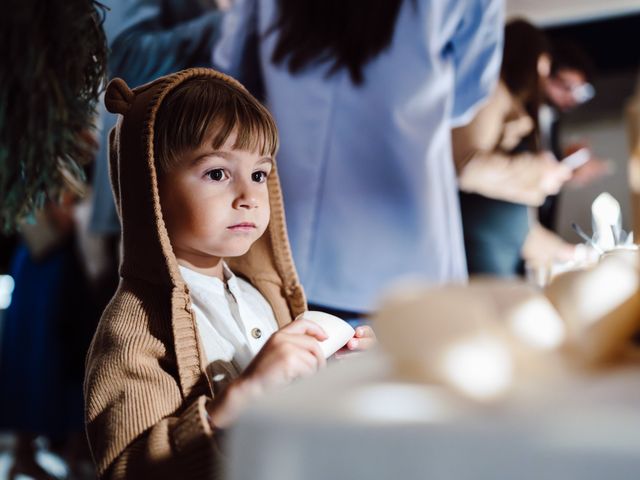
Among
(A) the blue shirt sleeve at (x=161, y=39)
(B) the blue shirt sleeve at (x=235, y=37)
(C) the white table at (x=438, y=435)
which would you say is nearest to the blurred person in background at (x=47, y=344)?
(A) the blue shirt sleeve at (x=161, y=39)

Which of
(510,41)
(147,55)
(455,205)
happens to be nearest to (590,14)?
(510,41)

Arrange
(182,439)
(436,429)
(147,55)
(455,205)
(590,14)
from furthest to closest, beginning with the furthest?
(590,14), (455,205), (147,55), (182,439), (436,429)

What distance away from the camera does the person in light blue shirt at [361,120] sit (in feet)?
2.39

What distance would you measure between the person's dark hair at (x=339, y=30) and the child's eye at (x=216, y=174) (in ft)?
0.82

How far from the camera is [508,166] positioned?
0.94 m

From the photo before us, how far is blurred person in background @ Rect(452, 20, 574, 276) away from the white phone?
0.03ft

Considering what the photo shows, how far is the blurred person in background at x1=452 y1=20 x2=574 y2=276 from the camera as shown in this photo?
2.94 ft

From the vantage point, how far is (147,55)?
75 centimetres

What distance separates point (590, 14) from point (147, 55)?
68cm

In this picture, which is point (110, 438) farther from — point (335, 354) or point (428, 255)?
point (428, 255)

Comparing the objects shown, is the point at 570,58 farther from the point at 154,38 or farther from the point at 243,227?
the point at 243,227

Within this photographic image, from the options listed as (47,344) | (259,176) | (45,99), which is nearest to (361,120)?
(259,176)

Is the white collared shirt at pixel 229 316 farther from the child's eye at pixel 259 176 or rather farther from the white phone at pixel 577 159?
the white phone at pixel 577 159

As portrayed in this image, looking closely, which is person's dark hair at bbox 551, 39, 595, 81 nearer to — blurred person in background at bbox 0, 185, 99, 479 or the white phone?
the white phone
